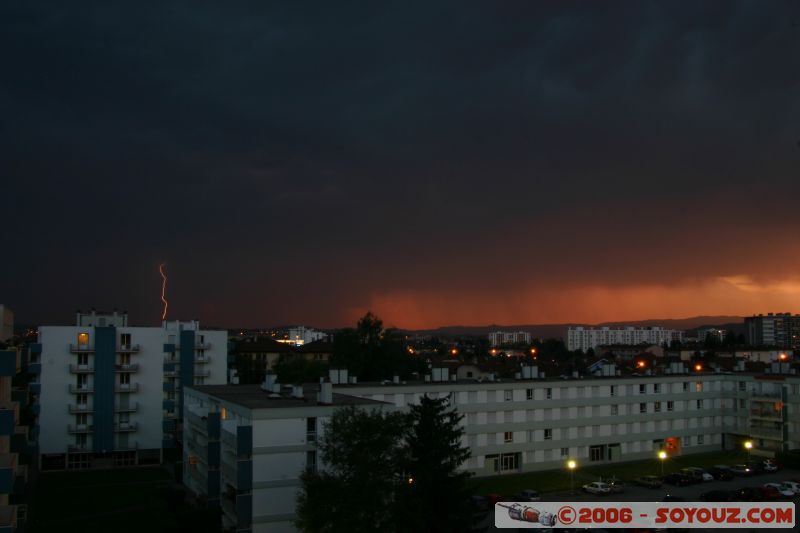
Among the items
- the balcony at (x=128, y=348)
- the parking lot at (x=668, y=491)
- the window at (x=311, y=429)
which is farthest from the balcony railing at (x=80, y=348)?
the parking lot at (x=668, y=491)

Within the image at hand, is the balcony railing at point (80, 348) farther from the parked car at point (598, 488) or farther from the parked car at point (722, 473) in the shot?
the parked car at point (722, 473)

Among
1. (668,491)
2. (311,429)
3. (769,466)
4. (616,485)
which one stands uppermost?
(311,429)

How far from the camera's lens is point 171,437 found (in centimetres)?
6462

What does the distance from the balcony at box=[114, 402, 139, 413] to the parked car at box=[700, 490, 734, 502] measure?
152 feet

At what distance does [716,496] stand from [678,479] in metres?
5.79

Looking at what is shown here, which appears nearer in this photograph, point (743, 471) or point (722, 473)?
point (722, 473)

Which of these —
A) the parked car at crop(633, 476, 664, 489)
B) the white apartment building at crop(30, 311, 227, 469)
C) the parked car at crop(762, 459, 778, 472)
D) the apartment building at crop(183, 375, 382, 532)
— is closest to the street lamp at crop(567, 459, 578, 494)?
the parked car at crop(633, 476, 664, 489)

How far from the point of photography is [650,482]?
49.7 metres

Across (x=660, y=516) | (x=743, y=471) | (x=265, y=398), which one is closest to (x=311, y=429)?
(x=265, y=398)

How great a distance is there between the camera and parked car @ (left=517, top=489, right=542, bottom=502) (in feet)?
147

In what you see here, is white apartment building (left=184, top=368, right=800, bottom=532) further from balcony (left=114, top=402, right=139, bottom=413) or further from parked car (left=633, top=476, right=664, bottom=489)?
balcony (left=114, top=402, right=139, bottom=413)

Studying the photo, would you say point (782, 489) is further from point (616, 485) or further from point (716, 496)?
point (616, 485)

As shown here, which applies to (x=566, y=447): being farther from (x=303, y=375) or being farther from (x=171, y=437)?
(x=171, y=437)

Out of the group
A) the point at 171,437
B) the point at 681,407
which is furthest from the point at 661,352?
the point at 171,437
